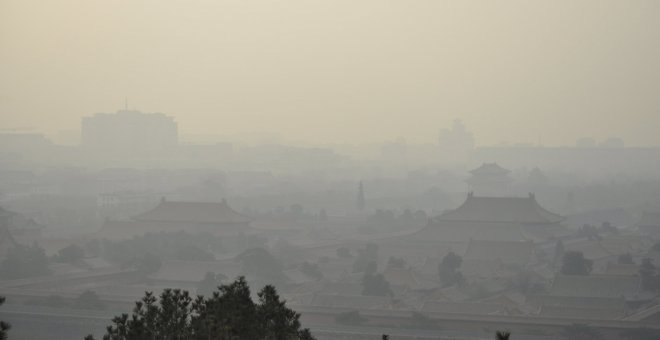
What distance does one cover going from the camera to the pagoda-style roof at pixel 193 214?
28781 millimetres

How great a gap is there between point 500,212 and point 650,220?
735 cm

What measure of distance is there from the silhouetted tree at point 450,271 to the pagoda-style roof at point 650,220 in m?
13.7

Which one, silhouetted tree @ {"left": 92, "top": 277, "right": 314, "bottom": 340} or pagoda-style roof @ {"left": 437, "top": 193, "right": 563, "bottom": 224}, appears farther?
pagoda-style roof @ {"left": 437, "top": 193, "right": 563, "bottom": 224}

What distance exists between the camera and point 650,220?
33.8 metres

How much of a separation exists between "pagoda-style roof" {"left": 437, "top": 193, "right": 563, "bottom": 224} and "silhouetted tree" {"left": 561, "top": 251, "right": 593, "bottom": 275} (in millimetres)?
6778

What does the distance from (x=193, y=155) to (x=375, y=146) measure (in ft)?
44.1

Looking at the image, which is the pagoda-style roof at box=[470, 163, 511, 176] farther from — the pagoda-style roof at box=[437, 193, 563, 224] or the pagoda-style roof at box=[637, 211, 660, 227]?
the pagoda-style roof at box=[437, 193, 563, 224]

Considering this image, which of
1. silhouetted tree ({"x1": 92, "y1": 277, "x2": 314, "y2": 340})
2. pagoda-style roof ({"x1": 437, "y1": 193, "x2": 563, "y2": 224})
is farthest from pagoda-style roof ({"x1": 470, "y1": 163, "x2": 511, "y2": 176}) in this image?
silhouetted tree ({"x1": 92, "y1": 277, "x2": 314, "y2": 340})

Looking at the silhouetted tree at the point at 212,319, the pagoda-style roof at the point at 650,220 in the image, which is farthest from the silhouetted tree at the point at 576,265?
the silhouetted tree at the point at 212,319

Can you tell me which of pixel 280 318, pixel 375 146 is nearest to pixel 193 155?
pixel 375 146

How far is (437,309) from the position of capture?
17781 millimetres

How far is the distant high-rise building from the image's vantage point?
61531 millimetres

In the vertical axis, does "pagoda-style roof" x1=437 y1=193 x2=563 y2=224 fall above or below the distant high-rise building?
below

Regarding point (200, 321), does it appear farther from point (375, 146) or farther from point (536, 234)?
point (375, 146)
